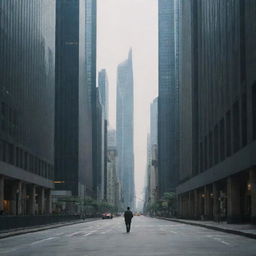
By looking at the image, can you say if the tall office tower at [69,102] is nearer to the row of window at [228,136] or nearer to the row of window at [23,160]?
the row of window at [23,160]

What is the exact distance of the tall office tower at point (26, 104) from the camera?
78250 mm

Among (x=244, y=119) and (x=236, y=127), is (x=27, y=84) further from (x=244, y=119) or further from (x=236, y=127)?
(x=244, y=119)

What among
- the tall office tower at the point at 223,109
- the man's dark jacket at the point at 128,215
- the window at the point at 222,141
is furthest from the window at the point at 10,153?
the man's dark jacket at the point at 128,215

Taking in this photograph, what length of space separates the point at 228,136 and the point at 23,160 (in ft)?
123

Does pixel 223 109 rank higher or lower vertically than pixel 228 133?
higher

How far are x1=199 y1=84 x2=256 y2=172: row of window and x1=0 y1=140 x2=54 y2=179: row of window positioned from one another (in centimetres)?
2791

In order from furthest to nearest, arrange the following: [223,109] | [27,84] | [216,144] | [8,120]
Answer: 1. [27,84]
2. [8,120]
3. [216,144]
4. [223,109]

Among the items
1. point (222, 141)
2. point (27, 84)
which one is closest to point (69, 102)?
point (27, 84)

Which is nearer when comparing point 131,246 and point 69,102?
point 131,246

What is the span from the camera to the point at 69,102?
17688 centimetres

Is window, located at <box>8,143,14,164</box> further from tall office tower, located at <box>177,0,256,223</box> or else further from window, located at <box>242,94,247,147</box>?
window, located at <box>242,94,247,147</box>

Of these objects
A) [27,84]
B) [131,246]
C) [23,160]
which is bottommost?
[131,246]

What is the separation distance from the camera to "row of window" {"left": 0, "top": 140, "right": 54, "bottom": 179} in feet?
258

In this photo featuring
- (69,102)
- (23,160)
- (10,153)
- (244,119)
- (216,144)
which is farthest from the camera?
(69,102)
